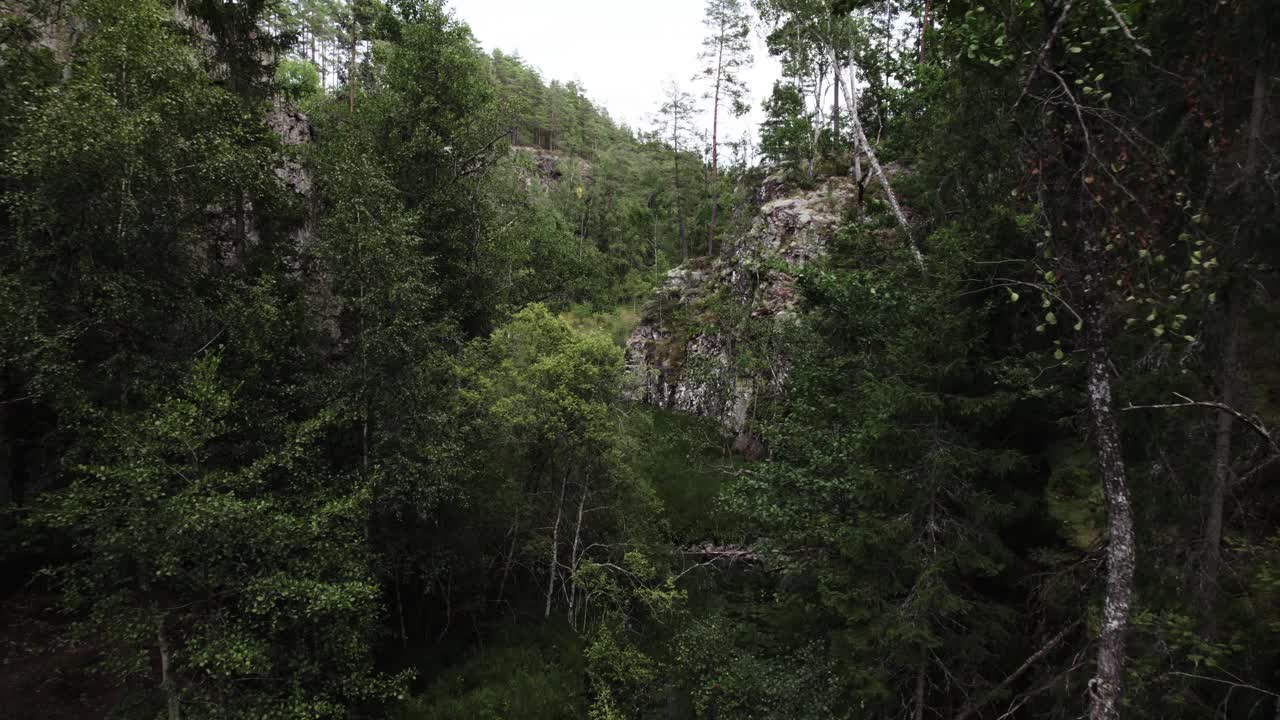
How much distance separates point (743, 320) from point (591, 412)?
11.1 m

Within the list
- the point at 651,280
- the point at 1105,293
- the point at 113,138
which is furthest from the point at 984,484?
the point at 651,280

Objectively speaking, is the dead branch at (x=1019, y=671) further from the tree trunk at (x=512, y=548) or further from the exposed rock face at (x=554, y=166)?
the exposed rock face at (x=554, y=166)

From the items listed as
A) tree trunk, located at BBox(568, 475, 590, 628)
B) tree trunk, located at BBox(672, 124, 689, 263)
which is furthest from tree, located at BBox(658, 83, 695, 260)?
tree trunk, located at BBox(568, 475, 590, 628)

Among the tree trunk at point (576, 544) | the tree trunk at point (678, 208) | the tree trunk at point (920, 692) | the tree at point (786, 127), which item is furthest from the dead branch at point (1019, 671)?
the tree trunk at point (678, 208)

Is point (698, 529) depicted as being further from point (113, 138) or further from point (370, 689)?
point (113, 138)

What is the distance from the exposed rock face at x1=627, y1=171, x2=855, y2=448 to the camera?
22562 mm

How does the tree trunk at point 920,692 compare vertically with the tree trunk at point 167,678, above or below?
above

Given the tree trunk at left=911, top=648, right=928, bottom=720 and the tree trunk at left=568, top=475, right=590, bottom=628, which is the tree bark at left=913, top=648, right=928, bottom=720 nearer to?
the tree trunk at left=911, top=648, right=928, bottom=720

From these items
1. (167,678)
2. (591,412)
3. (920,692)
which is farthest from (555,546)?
(920,692)

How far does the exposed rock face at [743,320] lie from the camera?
74.0 feet

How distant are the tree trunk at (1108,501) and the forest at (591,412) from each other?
0.15 ft

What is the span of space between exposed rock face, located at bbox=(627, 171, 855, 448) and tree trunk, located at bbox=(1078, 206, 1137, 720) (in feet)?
41.6

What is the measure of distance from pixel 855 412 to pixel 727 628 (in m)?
5.97

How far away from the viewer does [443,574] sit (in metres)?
17.8
